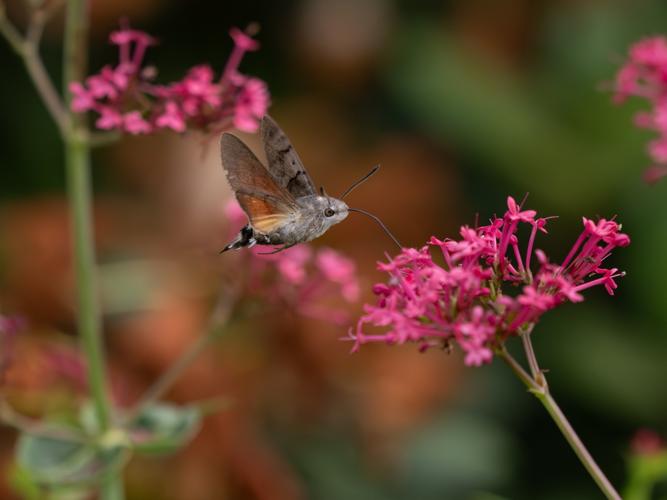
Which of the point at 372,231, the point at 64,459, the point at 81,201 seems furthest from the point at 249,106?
the point at 372,231

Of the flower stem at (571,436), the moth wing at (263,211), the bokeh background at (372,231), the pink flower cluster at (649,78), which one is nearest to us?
the flower stem at (571,436)

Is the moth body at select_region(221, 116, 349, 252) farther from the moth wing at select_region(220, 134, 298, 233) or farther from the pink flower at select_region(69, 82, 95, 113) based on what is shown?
the pink flower at select_region(69, 82, 95, 113)

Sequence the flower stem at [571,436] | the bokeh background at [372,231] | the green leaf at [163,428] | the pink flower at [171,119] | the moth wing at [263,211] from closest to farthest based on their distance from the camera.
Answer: the flower stem at [571,436] → the moth wing at [263,211] → the pink flower at [171,119] → the green leaf at [163,428] → the bokeh background at [372,231]

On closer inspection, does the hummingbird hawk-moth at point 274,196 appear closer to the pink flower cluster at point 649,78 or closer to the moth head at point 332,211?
the moth head at point 332,211

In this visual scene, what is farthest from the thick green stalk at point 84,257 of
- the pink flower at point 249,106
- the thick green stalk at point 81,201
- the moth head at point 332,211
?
the moth head at point 332,211

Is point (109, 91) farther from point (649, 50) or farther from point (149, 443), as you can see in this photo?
point (649, 50)

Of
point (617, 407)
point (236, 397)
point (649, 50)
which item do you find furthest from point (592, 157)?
point (649, 50)
